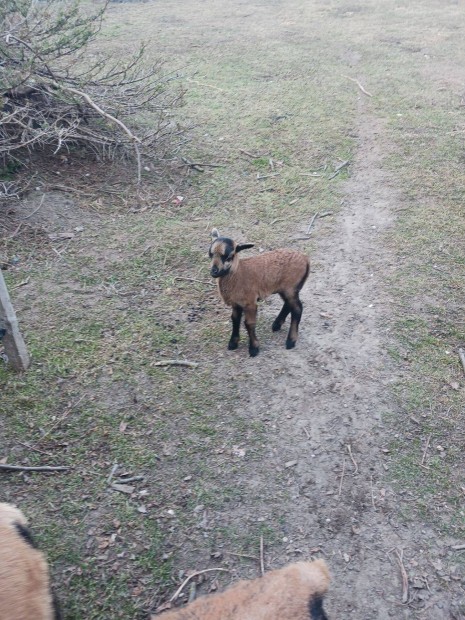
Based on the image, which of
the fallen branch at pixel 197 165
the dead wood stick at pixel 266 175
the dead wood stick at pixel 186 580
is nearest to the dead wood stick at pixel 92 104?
the fallen branch at pixel 197 165

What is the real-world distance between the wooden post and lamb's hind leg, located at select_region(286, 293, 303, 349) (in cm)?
239

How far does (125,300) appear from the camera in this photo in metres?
6.47

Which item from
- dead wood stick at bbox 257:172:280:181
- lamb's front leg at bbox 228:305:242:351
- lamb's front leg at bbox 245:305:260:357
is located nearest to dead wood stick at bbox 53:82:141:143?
dead wood stick at bbox 257:172:280:181

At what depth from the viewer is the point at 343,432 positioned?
16.3 ft

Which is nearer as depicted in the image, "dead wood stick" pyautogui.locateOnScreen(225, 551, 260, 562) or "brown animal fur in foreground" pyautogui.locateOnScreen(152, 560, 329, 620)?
"brown animal fur in foreground" pyautogui.locateOnScreen(152, 560, 329, 620)

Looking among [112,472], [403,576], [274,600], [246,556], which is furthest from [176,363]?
[274,600]

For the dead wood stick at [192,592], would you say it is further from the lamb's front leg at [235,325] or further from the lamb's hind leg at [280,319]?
the lamb's hind leg at [280,319]

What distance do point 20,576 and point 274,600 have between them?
1193 millimetres

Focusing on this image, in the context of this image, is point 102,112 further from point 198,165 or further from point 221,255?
point 221,255

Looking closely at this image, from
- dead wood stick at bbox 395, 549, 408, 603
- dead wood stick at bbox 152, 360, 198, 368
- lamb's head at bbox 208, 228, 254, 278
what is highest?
lamb's head at bbox 208, 228, 254, 278

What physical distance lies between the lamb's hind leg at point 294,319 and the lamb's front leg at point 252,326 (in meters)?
0.32

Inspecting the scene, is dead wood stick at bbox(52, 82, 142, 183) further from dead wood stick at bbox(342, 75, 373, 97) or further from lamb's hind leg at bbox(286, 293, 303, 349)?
dead wood stick at bbox(342, 75, 373, 97)

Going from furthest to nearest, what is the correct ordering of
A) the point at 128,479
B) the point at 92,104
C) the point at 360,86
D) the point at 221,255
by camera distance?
the point at 360,86
the point at 92,104
the point at 221,255
the point at 128,479

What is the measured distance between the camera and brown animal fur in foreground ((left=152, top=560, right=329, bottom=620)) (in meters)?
2.88
